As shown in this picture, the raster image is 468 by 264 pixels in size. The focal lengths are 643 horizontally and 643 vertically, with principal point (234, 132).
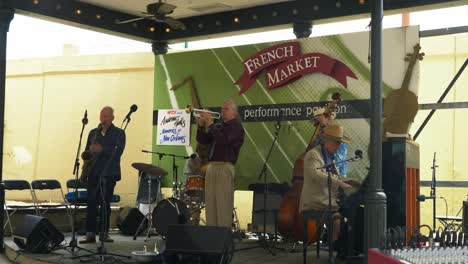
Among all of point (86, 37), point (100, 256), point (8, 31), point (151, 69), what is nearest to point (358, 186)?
point (100, 256)

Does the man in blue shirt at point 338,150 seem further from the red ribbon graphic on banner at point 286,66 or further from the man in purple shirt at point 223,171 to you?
the red ribbon graphic on banner at point 286,66

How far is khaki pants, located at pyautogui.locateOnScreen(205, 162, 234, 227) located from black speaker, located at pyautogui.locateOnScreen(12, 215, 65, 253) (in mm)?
1774

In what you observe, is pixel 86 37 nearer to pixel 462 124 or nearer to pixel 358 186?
pixel 462 124

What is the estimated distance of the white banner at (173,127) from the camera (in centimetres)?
977

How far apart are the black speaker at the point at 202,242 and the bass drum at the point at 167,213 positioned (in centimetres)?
204

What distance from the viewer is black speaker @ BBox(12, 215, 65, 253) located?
7262 mm

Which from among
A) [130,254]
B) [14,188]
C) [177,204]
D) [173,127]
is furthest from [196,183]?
[14,188]

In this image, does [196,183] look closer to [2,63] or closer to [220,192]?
[220,192]

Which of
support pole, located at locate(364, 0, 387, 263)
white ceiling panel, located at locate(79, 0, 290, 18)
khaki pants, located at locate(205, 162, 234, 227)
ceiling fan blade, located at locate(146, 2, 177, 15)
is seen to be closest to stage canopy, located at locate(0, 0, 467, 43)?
white ceiling panel, located at locate(79, 0, 290, 18)

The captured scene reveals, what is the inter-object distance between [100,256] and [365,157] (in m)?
3.48

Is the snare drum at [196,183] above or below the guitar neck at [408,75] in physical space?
below

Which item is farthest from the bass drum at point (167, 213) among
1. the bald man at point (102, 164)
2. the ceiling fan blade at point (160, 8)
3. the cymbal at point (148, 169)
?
the ceiling fan blade at point (160, 8)

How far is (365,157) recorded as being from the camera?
807cm

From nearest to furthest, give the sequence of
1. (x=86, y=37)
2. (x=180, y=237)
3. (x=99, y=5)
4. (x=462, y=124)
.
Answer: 1. (x=180, y=237)
2. (x=99, y=5)
3. (x=462, y=124)
4. (x=86, y=37)
